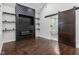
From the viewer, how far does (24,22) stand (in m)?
6.78

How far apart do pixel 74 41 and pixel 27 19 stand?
4389 millimetres

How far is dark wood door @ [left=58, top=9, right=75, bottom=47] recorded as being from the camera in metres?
4.30


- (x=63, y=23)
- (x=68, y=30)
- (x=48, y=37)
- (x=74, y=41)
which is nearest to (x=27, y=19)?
(x=48, y=37)

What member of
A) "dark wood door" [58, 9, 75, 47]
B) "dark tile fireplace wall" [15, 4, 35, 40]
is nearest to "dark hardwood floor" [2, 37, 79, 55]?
"dark wood door" [58, 9, 75, 47]

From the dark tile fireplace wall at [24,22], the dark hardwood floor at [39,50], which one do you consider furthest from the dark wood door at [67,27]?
the dark tile fireplace wall at [24,22]

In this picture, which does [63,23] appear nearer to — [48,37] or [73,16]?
[73,16]

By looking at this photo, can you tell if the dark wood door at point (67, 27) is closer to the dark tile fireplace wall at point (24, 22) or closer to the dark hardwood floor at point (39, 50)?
the dark hardwood floor at point (39, 50)

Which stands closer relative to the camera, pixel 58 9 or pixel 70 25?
pixel 70 25

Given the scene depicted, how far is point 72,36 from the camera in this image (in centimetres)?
432

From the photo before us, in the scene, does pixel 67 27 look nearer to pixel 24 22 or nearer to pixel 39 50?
pixel 39 50

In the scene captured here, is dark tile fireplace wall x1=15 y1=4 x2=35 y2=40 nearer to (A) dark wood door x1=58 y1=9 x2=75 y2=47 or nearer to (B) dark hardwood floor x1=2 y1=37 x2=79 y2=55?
(B) dark hardwood floor x1=2 y1=37 x2=79 y2=55

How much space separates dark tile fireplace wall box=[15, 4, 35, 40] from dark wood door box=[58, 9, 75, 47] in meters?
2.83

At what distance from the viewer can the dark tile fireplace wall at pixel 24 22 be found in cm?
595

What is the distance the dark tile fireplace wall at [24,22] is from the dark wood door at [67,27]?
111 inches
